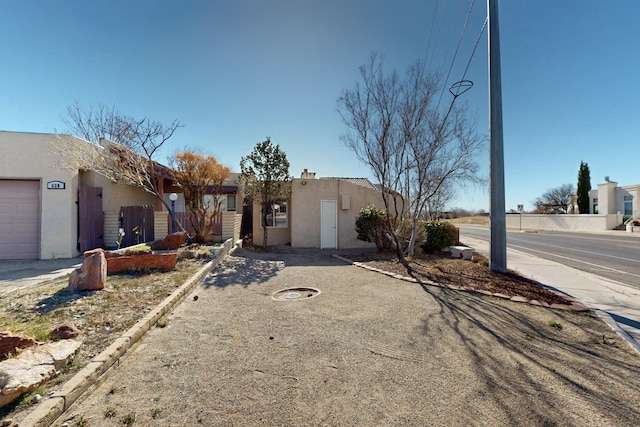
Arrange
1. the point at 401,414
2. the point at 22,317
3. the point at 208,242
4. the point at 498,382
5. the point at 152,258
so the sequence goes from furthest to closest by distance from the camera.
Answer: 1. the point at 208,242
2. the point at 152,258
3. the point at 22,317
4. the point at 498,382
5. the point at 401,414

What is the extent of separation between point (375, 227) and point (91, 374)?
8889 mm

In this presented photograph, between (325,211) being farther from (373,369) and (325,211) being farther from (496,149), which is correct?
(373,369)

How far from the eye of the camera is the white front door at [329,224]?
1230 cm

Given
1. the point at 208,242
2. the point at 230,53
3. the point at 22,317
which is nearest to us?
the point at 22,317

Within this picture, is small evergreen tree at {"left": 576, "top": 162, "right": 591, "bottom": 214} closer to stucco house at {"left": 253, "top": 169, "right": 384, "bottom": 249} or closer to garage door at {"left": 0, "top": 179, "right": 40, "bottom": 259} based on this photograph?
stucco house at {"left": 253, "top": 169, "right": 384, "bottom": 249}

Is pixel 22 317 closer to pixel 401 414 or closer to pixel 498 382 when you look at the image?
pixel 401 414

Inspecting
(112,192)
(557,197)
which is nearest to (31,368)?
(112,192)

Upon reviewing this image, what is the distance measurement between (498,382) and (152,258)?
6.80 m

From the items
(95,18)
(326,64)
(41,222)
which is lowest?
(41,222)

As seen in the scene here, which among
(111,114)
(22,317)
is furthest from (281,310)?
(111,114)

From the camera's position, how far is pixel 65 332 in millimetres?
3129

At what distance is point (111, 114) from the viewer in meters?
9.27

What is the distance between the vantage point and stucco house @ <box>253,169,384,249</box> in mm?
12234

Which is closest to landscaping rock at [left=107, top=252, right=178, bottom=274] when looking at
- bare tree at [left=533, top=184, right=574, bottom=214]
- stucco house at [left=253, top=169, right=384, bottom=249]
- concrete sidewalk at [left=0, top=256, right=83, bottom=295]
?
concrete sidewalk at [left=0, top=256, right=83, bottom=295]
